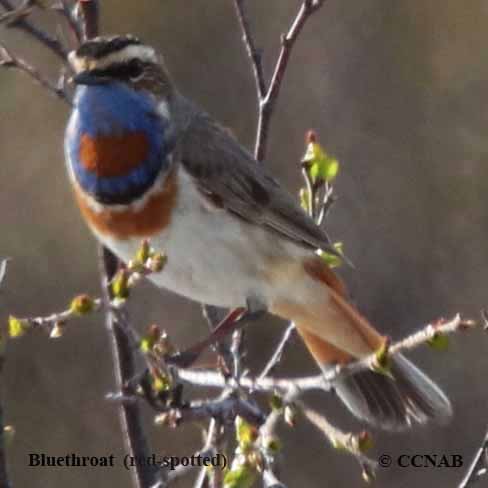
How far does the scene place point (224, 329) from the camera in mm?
4539

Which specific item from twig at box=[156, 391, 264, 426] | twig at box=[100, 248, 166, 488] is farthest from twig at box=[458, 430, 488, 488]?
twig at box=[100, 248, 166, 488]

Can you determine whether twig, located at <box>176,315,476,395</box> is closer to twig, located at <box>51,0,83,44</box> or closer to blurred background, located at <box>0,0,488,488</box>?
twig, located at <box>51,0,83,44</box>

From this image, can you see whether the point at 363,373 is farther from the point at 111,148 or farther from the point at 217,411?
the point at 217,411

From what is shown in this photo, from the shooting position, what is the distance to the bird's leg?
4.43m

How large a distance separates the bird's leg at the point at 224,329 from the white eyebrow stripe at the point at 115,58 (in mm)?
724

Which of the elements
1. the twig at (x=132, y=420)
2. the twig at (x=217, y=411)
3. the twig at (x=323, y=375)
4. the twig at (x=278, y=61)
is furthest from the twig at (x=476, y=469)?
the twig at (x=278, y=61)

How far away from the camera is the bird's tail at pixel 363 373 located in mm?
4949

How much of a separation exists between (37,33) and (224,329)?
0.96 metres

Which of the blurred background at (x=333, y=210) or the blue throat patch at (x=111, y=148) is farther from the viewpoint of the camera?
the blurred background at (x=333, y=210)

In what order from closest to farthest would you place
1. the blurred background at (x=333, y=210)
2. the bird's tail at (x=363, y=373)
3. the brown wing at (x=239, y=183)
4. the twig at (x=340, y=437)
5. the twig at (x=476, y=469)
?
the twig at (x=340, y=437) → the twig at (x=476, y=469) → the brown wing at (x=239, y=183) → the bird's tail at (x=363, y=373) → the blurred background at (x=333, y=210)

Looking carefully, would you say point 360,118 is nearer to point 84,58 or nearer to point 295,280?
point 295,280

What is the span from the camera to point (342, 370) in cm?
356

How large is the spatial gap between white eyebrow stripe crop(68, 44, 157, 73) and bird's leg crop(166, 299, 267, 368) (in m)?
0.72

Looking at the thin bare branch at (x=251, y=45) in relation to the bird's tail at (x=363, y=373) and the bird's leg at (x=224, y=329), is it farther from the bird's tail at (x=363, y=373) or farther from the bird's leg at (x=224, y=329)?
the bird's tail at (x=363, y=373)
